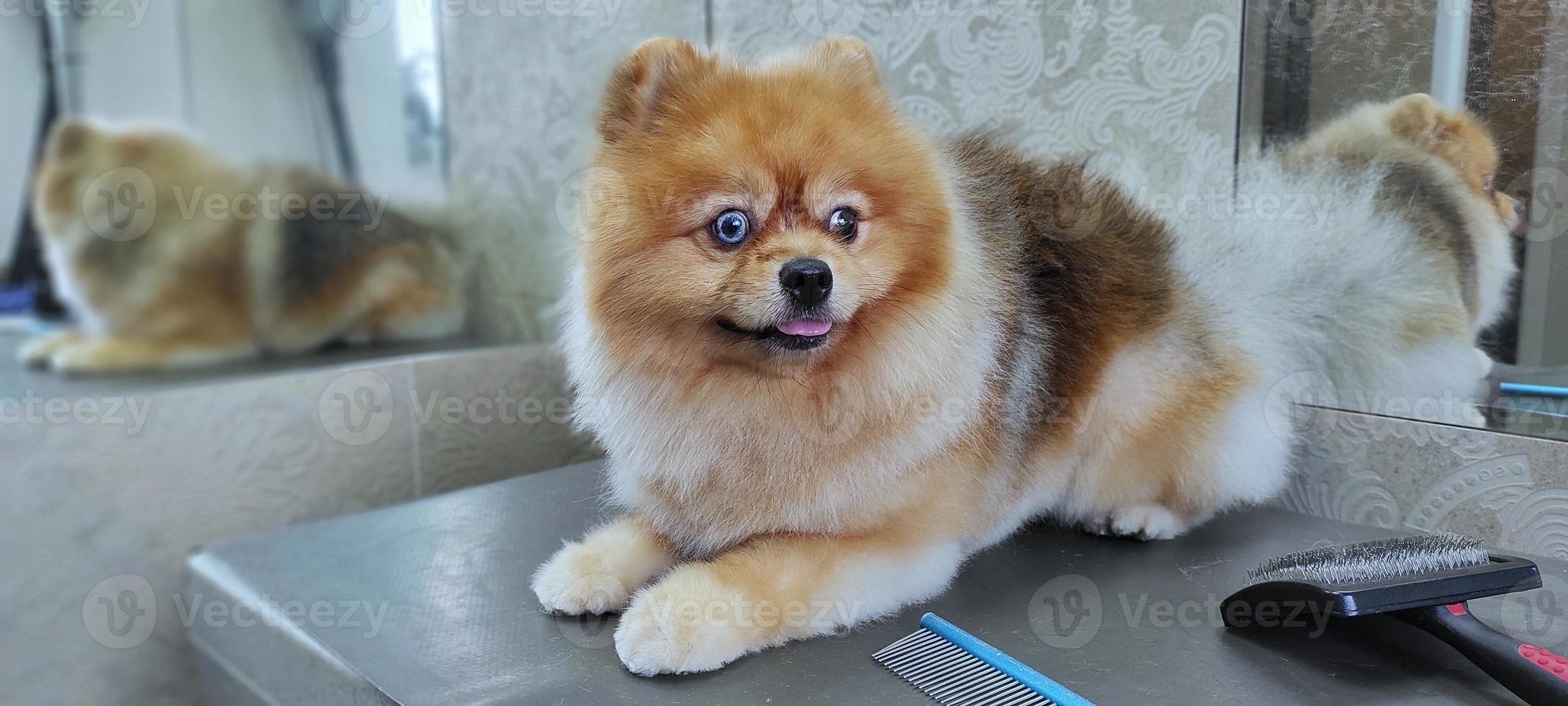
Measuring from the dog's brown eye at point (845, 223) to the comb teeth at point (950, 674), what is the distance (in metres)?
0.42

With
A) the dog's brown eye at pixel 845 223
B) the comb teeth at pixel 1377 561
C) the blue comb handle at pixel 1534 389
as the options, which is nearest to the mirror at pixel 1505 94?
the blue comb handle at pixel 1534 389

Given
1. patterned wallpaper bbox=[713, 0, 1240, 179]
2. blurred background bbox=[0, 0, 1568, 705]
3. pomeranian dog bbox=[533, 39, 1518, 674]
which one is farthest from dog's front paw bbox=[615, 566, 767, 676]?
patterned wallpaper bbox=[713, 0, 1240, 179]

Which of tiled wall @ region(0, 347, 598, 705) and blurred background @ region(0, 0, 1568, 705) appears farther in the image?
tiled wall @ region(0, 347, 598, 705)

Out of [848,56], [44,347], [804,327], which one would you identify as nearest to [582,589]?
[804,327]

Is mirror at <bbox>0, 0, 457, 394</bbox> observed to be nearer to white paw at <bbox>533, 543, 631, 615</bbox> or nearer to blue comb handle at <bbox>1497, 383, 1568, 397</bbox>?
white paw at <bbox>533, 543, 631, 615</bbox>

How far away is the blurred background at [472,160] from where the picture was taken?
115 centimetres

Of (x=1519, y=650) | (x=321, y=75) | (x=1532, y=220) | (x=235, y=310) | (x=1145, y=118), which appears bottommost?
(x=1519, y=650)

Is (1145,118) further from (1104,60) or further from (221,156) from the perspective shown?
(221,156)

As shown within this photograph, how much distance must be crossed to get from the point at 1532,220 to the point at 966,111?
800mm

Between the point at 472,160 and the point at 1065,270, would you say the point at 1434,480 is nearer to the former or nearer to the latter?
the point at 1065,270

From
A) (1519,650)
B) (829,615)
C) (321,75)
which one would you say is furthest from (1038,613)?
(321,75)

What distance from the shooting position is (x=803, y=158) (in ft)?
3.01

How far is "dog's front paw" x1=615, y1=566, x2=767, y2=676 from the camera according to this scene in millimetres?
866

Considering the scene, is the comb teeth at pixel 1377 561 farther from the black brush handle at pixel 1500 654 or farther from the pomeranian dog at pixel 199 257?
the pomeranian dog at pixel 199 257
